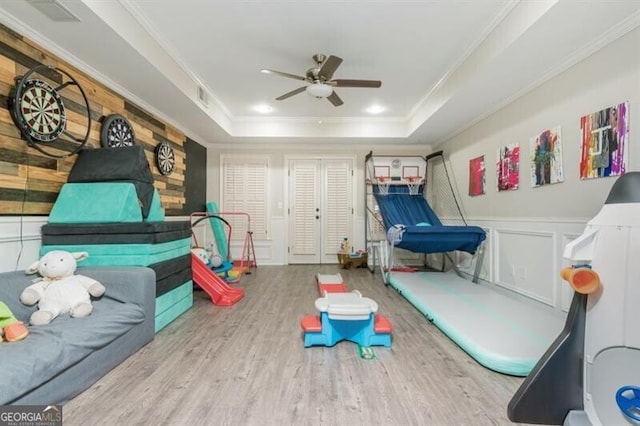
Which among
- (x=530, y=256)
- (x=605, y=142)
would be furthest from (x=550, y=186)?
(x=530, y=256)

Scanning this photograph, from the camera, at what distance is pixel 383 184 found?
5.34 meters

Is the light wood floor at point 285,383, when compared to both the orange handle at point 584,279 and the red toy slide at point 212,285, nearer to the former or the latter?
the red toy slide at point 212,285

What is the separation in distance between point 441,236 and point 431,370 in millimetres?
2045

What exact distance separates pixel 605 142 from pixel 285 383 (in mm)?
2953

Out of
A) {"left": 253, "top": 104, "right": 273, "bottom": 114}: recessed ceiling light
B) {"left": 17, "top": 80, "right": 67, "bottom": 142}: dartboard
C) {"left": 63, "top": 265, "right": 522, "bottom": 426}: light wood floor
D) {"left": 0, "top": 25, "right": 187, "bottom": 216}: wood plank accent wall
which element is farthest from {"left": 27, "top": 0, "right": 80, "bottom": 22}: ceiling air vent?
{"left": 253, "top": 104, "right": 273, "bottom": 114}: recessed ceiling light

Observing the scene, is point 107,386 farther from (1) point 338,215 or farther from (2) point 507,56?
(1) point 338,215

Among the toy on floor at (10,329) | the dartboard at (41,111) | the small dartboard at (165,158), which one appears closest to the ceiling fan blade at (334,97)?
the small dartboard at (165,158)

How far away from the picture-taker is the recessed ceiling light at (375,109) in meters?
4.68

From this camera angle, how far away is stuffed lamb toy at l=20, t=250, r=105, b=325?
6.09 feet

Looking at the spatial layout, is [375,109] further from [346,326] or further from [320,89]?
[346,326]

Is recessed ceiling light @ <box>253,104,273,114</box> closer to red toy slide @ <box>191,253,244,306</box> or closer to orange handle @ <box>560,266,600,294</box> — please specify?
red toy slide @ <box>191,253,244,306</box>

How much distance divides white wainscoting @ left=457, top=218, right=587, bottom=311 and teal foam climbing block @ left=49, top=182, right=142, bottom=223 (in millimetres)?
3845

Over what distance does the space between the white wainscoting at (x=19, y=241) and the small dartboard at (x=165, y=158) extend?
171 cm

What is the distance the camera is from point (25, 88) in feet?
7.03
